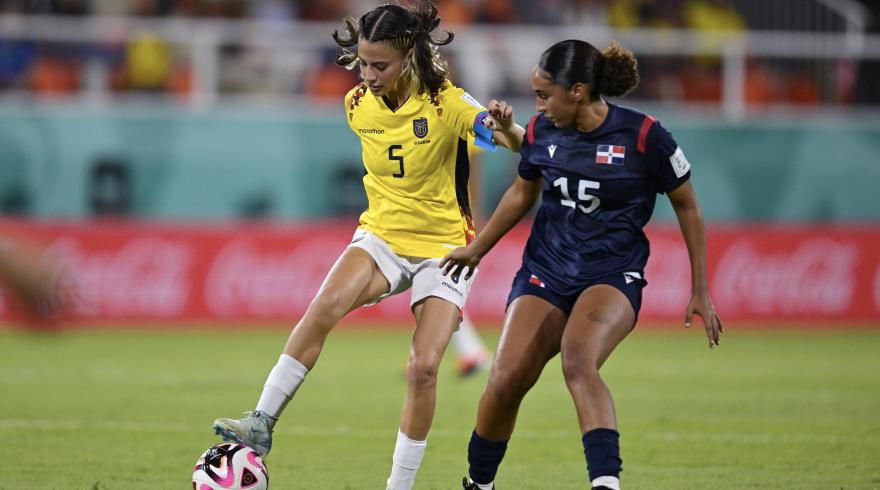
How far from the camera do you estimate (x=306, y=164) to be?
18047 mm

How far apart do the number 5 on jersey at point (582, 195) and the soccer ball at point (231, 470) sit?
6.38ft

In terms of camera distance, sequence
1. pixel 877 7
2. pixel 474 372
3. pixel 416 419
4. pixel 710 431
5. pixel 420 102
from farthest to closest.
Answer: pixel 877 7 < pixel 474 372 < pixel 710 431 < pixel 420 102 < pixel 416 419

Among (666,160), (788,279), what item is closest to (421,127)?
(666,160)

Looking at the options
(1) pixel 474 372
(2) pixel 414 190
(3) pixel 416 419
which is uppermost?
(2) pixel 414 190

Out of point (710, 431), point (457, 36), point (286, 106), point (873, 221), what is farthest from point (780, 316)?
point (710, 431)

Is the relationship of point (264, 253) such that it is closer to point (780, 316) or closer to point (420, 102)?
point (780, 316)

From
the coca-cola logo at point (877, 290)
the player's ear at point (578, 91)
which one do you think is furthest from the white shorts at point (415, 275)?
the coca-cola logo at point (877, 290)

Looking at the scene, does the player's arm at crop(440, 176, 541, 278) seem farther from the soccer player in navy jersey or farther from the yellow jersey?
the yellow jersey

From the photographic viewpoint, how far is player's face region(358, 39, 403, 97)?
21.6ft

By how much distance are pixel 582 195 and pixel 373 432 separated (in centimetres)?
343

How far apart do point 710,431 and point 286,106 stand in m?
9.92

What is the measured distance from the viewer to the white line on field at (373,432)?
8.93 meters

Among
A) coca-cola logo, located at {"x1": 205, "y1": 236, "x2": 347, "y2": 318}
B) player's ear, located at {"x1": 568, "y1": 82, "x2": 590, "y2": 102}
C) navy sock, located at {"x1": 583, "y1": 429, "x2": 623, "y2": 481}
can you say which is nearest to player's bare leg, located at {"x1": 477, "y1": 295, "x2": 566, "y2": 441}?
navy sock, located at {"x1": 583, "y1": 429, "x2": 623, "y2": 481}

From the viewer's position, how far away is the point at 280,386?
6395 millimetres
